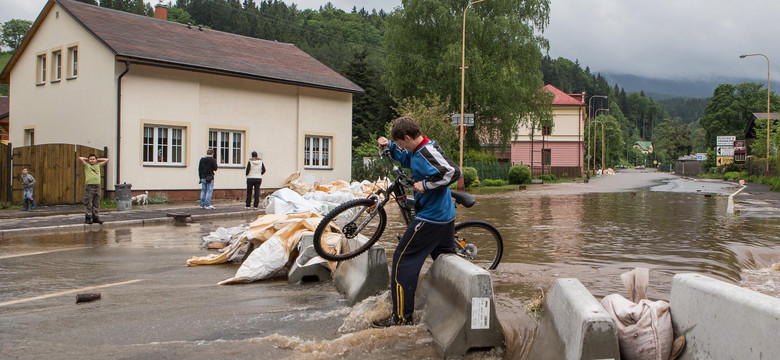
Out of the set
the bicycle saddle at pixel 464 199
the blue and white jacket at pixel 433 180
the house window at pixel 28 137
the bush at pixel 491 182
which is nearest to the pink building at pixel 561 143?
the bush at pixel 491 182

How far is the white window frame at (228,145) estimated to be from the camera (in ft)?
81.0

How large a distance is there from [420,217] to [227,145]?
21009 mm

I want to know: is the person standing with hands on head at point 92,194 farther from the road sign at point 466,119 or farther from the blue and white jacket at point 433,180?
the road sign at point 466,119

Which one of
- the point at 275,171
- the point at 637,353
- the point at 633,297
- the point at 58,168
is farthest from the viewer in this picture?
the point at 275,171

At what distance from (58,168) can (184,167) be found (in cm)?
417

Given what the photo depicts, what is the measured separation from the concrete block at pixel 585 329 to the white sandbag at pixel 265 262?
4.34m

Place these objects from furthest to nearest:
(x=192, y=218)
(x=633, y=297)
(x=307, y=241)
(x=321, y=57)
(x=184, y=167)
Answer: (x=321, y=57) → (x=184, y=167) → (x=192, y=218) → (x=307, y=241) → (x=633, y=297)

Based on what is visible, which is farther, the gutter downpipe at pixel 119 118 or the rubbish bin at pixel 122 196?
the gutter downpipe at pixel 119 118

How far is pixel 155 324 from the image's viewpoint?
539cm

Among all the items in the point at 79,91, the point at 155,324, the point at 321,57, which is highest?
the point at 321,57

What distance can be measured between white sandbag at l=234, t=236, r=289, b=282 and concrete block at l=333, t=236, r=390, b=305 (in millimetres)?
1300

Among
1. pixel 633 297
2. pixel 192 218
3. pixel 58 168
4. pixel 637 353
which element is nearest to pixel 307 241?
pixel 633 297

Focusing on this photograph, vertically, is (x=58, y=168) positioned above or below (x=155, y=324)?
above

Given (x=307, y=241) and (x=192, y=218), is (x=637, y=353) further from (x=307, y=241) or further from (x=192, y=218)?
(x=192, y=218)
